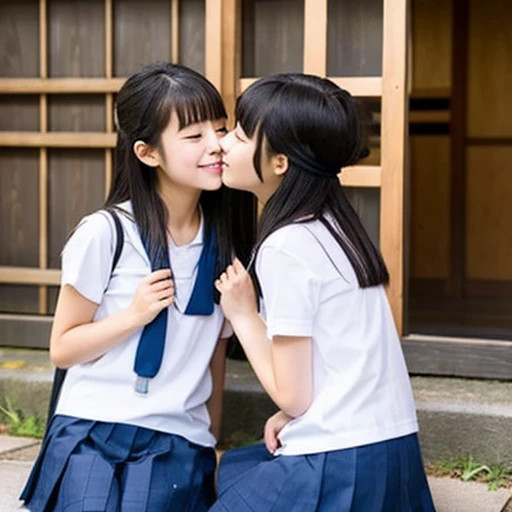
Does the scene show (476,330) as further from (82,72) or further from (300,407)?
(300,407)

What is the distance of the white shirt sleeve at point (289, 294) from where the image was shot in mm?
2852

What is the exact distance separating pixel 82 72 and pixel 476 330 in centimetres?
248

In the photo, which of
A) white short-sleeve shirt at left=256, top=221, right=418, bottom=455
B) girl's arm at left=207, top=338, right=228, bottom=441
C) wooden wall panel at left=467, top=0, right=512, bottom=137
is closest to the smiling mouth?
white short-sleeve shirt at left=256, top=221, right=418, bottom=455

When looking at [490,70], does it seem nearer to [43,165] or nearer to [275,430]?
[43,165]

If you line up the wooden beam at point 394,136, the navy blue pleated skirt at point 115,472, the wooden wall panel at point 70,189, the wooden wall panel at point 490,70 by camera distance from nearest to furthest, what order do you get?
1. the navy blue pleated skirt at point 115,472
2. the wooden beam at point 394,136
3. the wooden wall panel at point 70,189
4. the wooden wall panel at point 490,70

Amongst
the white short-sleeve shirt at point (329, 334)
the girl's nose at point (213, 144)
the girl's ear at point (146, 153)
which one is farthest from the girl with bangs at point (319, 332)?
the girl's ear at point (146, 153)

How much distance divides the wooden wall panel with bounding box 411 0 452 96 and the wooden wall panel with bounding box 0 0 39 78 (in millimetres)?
3521

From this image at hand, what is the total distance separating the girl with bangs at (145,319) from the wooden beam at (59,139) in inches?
51.0

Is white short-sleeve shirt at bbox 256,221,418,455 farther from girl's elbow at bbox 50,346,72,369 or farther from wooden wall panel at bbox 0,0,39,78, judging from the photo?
wooden wall panel at bbox 0,0,39,78

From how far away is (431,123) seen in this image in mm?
7852

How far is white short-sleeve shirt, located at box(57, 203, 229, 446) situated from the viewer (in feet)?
10.9

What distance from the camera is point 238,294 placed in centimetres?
310

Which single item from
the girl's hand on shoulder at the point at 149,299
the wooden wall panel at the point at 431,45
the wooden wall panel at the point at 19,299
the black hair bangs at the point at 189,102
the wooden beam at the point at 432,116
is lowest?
the wooden wall panel at the point at 19,299

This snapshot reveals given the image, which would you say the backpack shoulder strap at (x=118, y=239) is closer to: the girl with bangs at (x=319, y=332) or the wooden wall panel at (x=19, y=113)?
the girl with bangs at (x=319, y=332)
